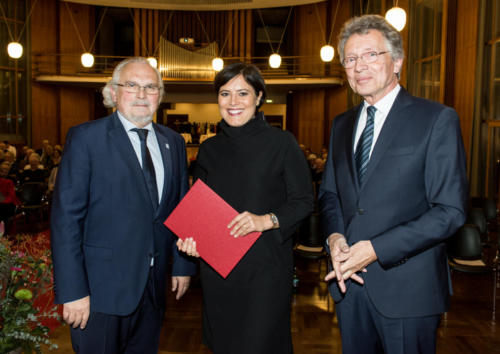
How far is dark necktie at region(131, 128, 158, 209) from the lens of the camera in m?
1.90

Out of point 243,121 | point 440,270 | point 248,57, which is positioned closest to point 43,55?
point 248,57

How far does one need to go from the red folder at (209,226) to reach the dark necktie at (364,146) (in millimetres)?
543

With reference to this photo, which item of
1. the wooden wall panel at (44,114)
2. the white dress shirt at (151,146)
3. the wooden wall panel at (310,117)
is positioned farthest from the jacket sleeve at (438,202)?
the wooden wall panel at (44,114)

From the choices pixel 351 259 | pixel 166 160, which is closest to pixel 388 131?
pixel 351 259

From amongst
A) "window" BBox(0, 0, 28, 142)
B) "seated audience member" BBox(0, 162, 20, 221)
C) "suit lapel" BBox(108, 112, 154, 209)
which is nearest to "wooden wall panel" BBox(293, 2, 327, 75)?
"window" BBox(0, 0, 28, 142)

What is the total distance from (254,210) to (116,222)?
0.64 meters

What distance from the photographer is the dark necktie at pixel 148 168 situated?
190 cm

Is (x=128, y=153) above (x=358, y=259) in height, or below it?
above

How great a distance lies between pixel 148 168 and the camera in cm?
191

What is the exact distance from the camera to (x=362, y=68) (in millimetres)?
1615

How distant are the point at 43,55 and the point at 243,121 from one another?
51.2 feet

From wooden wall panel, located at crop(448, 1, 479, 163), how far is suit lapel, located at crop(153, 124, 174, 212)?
7.01m

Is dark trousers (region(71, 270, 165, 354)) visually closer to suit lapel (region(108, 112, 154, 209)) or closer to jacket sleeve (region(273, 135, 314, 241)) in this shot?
suit lapel (region(108, 112, 154, 209))

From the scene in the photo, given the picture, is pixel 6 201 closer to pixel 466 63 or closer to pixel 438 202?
pixel 438 202
